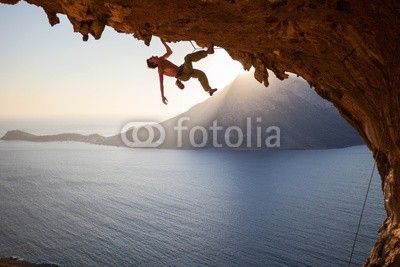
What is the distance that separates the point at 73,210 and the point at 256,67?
6613 cm

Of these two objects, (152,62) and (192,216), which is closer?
(152,62)

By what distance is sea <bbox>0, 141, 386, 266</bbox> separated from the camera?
140 ft

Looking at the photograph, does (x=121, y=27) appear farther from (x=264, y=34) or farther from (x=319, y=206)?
(x=319, y=206)

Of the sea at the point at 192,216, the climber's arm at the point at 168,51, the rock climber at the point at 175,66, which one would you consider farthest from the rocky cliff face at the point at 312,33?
the sea at the point at 192,216

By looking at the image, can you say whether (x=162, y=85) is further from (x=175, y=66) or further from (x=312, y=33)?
(x=312, y=33)

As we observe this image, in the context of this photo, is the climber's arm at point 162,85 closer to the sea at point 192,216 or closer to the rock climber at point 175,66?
the rock climber at point 175,66

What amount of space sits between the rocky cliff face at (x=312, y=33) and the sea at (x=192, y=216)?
36815 millimetres

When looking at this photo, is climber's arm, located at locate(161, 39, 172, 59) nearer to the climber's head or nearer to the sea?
the climber's head

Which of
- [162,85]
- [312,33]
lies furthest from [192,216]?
[312,33]

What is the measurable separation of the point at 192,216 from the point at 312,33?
2233 inches

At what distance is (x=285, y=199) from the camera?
68.2 meters

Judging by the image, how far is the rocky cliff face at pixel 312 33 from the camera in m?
5.49

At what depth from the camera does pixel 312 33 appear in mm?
6488

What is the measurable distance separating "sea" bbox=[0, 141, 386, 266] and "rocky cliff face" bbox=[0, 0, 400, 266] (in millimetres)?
36815
